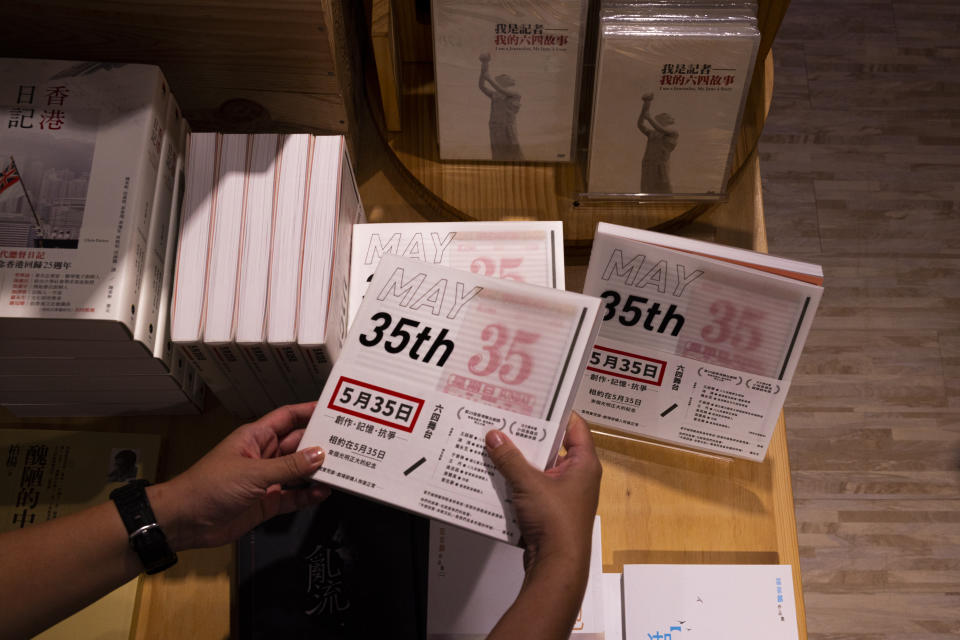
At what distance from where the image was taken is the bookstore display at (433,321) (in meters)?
1.00

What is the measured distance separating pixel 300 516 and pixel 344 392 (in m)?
0.35

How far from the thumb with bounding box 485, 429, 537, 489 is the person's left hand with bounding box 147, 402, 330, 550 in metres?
0.21

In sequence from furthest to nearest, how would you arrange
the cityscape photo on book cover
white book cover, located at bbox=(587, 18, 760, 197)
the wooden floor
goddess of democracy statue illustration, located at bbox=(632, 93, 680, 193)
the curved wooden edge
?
the wooden floor
the curved wooden edge
goddess of democracy statue illustration, located at bbox=(632, 93, 680, 193)
white book cover, located at bbox=(587, 18, 760, 197)
the cityscape photo on book cover

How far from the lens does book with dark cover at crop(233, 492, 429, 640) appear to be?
3.92ft

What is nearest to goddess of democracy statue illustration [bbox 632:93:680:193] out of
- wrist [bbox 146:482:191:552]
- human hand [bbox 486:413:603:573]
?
human hand [bbox 486:413:603:573]

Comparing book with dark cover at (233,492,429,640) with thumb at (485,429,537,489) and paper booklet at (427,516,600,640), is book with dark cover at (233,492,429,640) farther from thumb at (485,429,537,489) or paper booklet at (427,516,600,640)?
thumb at (485,429,537,489)

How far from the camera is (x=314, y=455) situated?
97 centimetres

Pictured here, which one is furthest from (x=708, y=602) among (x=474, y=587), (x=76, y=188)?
(x=76, y=188)

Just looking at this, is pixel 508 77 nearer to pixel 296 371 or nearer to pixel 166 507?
pixel 296 371

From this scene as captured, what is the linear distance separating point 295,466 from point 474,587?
0.40 meters

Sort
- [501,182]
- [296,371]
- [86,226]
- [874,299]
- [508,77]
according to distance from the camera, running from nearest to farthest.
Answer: [86,226]
[296,371]
[508,77]
[501,182]
[874,299]

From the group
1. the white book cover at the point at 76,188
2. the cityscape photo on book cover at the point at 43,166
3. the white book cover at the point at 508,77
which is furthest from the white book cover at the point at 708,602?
the cityscape photo on book cover at the point at 43,166

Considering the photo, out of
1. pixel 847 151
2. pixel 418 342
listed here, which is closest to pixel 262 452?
pixel 418 342

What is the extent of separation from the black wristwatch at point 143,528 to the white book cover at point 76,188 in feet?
0.72
